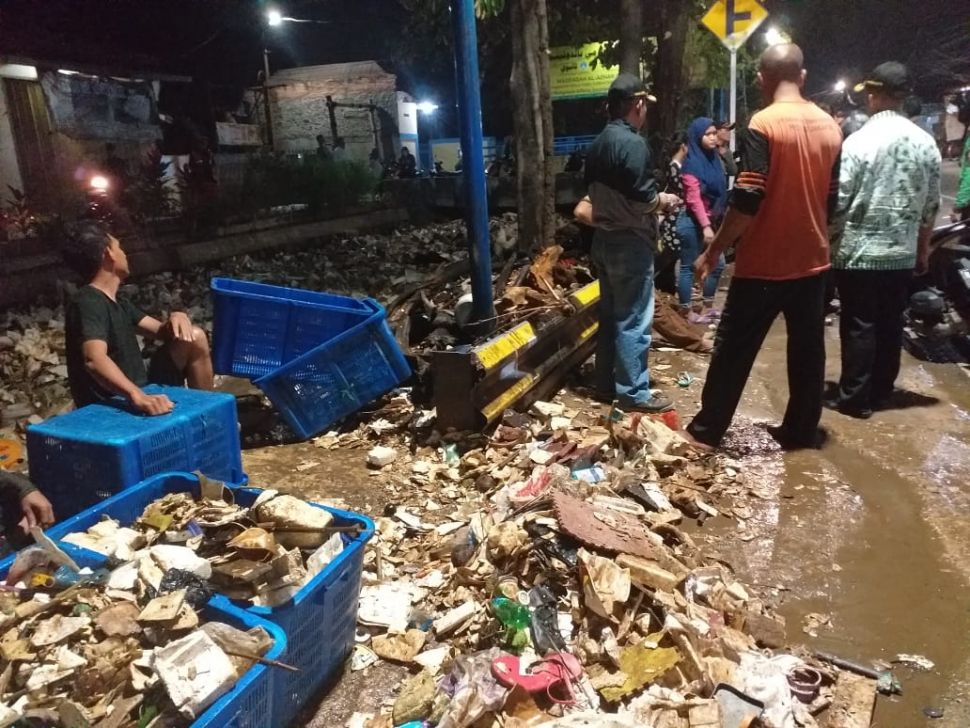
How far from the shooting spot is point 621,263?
483cm

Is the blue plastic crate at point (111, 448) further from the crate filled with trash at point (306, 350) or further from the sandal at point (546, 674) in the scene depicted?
the sandal at point (546, 674)

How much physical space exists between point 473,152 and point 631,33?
8014 mm

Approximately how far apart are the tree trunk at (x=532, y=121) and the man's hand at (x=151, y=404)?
185 inches

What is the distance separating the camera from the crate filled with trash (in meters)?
4.67

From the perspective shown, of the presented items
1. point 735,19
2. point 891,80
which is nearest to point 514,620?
point 891,80

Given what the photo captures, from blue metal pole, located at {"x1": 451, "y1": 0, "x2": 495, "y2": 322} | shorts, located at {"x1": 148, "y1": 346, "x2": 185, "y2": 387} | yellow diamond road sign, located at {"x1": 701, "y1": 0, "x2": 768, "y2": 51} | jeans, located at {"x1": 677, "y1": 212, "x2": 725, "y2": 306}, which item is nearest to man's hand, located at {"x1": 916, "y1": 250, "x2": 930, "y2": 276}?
jeans, located at {"x1": 677, "y1": 212, "x2": 725, "y2": 306}

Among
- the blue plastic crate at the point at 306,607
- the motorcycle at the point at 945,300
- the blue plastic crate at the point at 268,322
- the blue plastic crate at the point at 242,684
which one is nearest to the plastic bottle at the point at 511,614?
the blue plastic crate at the point at 306,607

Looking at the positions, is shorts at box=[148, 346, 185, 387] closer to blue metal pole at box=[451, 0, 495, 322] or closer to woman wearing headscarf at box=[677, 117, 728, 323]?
blue metal pole at box=[451, 0, 495, 322]

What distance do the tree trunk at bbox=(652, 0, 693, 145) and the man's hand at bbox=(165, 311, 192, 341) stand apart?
29.9 ft

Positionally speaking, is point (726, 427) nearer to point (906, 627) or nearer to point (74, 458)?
point (906, 627)

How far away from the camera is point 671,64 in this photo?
456 inches

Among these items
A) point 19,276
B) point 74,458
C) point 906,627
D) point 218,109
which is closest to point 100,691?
point 74,458

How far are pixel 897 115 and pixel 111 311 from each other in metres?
4.91

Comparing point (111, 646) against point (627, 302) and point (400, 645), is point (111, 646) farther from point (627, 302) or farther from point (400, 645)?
point (627, 302)
